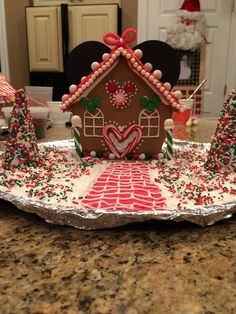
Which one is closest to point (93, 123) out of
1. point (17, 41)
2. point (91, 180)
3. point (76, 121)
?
point (76, 121)

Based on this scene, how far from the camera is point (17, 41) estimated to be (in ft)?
11.6

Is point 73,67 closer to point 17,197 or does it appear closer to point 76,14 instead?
point 17,197

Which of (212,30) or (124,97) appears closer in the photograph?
(124,97)

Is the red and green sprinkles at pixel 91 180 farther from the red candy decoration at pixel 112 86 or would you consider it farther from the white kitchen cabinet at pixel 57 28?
the white kitchen cabinet at pixel 57 28

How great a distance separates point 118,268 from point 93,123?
696mm

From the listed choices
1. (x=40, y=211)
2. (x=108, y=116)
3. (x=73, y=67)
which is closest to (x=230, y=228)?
(x=40, y=211)

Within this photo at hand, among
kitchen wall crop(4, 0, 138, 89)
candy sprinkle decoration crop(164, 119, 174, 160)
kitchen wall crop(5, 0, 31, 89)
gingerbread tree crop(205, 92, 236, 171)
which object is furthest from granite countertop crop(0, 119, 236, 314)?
kitchen wall crop(5, 0, 31, 89)

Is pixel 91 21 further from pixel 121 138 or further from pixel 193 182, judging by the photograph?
pixel 193 182

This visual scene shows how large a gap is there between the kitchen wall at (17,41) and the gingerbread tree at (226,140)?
3.09m

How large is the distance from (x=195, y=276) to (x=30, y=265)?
0.87 feet

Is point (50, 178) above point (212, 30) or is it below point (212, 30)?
below

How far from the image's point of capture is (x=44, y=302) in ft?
1.51

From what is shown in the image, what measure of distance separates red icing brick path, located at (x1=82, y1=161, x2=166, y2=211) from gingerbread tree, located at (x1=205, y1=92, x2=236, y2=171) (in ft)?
0.68

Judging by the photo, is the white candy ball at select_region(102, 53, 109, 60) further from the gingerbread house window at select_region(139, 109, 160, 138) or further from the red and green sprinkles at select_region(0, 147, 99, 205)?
the red and green sprinkles at select_region(0, 147, 99, 205)
